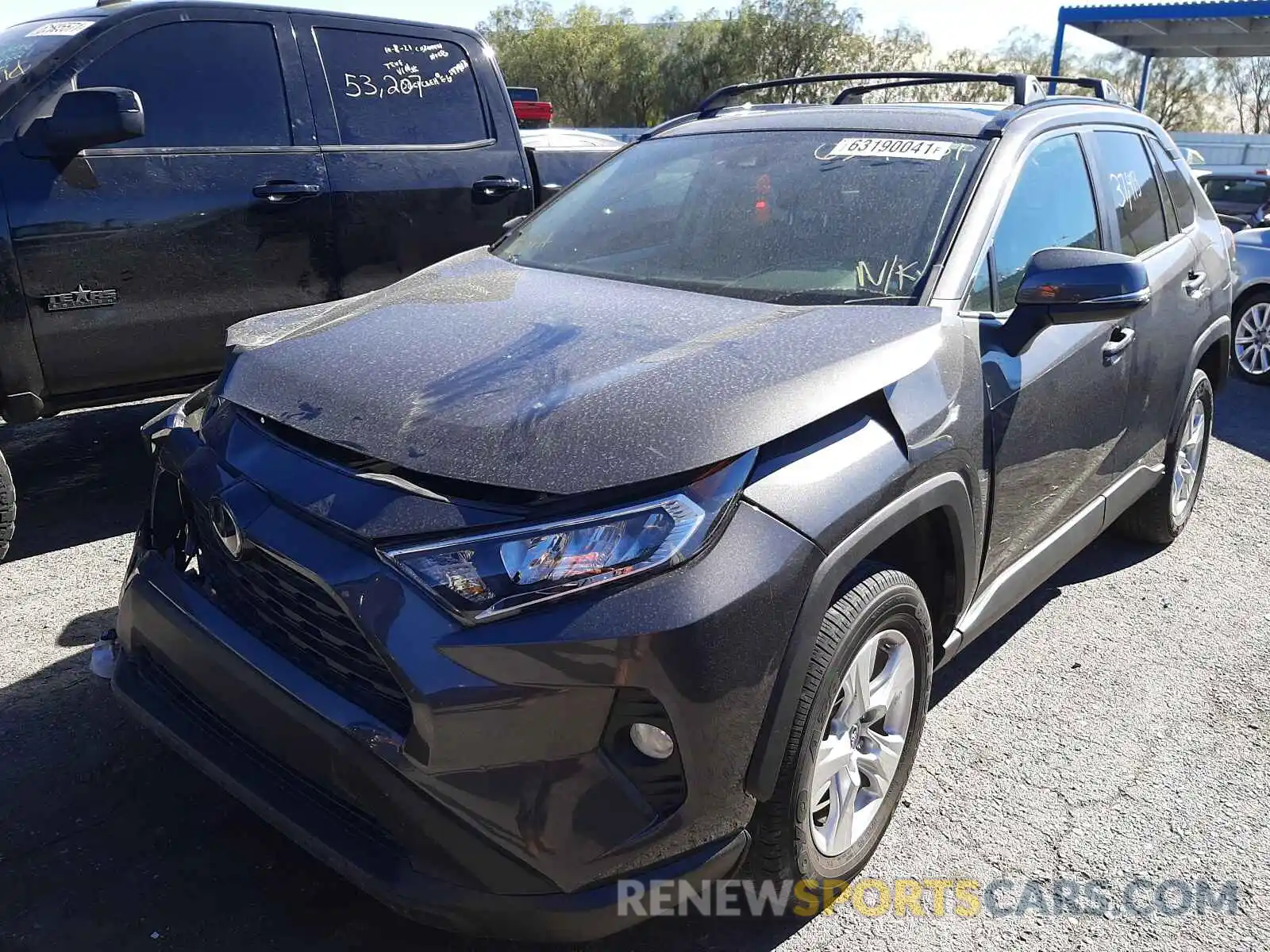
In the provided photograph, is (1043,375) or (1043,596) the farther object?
(1043,596)

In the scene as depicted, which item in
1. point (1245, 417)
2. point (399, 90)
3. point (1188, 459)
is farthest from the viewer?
point (1245, 417)

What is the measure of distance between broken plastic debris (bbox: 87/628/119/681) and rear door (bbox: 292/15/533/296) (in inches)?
103

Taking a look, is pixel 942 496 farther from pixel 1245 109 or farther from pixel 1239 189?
pixel 1245 109

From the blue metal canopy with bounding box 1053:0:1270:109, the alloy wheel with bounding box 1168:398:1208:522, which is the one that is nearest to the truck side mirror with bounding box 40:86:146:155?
the alloy wheel with bounding box 1168:398:1208:522

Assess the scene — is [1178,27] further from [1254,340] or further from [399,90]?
[399,90]

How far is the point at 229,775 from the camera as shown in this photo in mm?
2164

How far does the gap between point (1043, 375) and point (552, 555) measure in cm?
174

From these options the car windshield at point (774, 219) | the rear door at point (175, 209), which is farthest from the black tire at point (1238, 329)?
the rear door at point (175, 209)

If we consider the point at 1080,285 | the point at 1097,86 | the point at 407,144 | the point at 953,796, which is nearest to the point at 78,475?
the point at 407,144

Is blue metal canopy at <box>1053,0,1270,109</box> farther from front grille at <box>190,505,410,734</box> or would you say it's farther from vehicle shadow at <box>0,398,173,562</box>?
front grille at <box>190,505,410,734</box>

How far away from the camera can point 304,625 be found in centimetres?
211

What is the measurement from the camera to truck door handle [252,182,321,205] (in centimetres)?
462

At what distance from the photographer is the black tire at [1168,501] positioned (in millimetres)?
4375

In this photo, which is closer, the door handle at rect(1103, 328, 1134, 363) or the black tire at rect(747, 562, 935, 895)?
the black tire at rect(747, 562, 935, 895)
